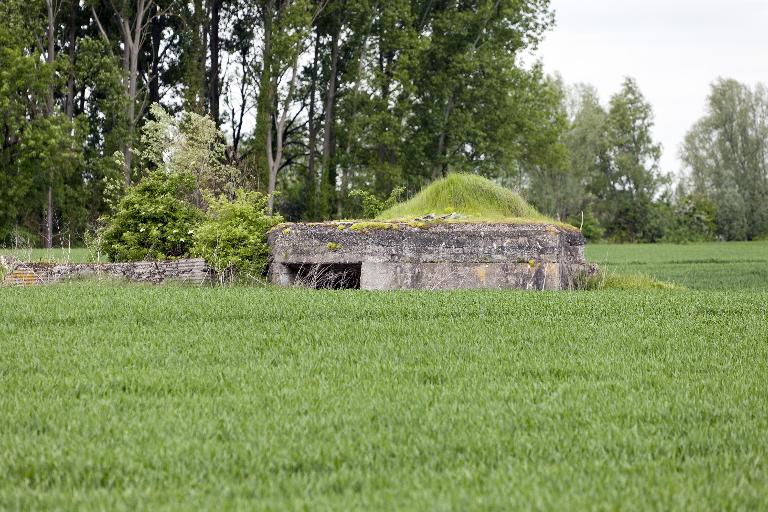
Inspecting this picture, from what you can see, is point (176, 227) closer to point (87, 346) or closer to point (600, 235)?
point (87, 346)

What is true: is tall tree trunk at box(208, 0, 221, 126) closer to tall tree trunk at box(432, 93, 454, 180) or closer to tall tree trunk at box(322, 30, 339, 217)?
tall tree trunk at box(322, 30, 339, 217)

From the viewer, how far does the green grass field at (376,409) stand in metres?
3.31

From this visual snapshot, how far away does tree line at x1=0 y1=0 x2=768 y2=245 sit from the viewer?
26.7 metres

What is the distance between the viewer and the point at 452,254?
35.6 ft

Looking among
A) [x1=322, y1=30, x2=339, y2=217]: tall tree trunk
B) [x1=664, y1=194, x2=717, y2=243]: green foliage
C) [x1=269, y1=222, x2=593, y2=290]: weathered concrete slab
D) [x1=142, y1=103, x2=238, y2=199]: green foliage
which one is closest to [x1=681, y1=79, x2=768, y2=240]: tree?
[x1=664, y1=194, x2=717, y2=243]: green foliage

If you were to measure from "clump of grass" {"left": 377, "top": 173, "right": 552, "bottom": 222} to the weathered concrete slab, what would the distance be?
1734 millimetres

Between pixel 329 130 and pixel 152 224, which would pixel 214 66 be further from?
pixel 152 224

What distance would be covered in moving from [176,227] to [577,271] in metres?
6.37

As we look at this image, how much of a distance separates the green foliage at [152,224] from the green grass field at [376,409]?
184 inches

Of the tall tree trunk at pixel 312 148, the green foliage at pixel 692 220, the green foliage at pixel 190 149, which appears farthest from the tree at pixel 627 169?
the green foliage at pixel 190 149

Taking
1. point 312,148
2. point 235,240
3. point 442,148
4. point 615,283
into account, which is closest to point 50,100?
point 312,148

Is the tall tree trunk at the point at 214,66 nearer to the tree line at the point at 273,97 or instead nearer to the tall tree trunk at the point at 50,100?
the tree line at the point at 273,97

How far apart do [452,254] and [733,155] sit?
50.2 m

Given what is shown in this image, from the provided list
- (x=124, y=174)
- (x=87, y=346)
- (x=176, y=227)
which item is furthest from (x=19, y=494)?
(x=124, y=174)
